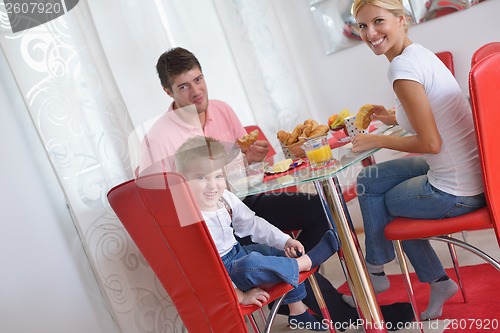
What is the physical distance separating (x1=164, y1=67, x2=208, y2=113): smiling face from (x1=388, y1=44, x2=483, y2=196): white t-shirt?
930 mm

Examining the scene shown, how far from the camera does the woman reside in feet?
5.78

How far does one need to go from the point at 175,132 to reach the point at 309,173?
2.49 ft

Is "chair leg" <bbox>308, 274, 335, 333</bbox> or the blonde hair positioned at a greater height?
the blonde hair

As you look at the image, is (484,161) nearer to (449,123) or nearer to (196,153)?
(449,123)

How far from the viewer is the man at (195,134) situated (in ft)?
7.89

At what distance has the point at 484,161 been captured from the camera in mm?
1658

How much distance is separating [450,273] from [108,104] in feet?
4.98

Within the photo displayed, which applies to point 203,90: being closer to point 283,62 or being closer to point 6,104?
point 6,104

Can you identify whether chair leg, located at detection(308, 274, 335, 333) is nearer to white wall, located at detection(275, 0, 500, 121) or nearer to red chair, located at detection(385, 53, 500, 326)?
red chair, located at detection(385, 53, 500, 326)

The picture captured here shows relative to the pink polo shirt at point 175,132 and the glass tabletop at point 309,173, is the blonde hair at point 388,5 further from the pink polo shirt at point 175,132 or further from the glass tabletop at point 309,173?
the pink polo shirt at point 175,132

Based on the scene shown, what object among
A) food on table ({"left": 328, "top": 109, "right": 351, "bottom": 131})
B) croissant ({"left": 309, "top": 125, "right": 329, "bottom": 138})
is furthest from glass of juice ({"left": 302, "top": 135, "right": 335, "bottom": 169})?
food on table ({"left": 328, "top": 109, "right": 351, "bottom": 131})

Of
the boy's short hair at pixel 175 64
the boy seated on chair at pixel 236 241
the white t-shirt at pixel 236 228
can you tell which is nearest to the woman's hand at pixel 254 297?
the boy seated on chair at pixel 236 241

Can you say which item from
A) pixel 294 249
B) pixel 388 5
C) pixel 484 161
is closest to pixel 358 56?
pixel 388 5

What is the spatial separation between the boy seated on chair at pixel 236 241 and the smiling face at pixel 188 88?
1.05 ft
